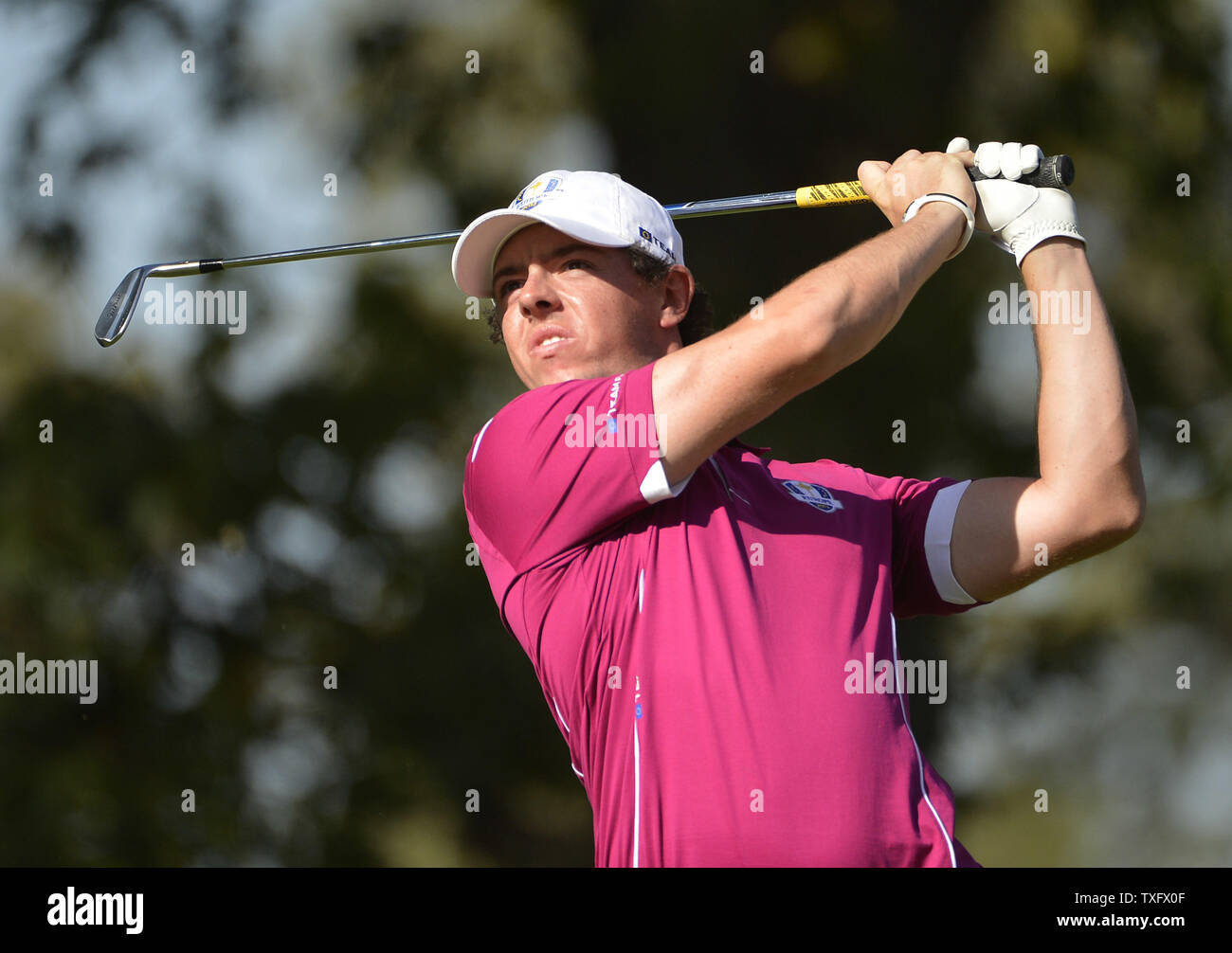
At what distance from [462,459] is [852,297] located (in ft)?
8.63

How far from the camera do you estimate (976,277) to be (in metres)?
3.98

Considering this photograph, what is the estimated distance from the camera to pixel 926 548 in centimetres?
194

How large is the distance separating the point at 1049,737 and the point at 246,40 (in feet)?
10.8

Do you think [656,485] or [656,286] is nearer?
[656,485]

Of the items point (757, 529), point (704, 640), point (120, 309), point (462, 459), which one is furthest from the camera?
point (462, 459)

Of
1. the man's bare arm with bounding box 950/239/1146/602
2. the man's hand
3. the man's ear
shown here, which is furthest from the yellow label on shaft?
the man's bare arm with bounding box 950/239/1146/602

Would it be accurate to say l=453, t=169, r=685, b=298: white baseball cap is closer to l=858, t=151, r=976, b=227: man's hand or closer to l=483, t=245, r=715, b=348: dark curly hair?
l=483, t=245, r=715, b=348: dark curly hair

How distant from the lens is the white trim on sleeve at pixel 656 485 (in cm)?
167

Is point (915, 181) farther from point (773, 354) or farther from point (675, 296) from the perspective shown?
point (773, 354)

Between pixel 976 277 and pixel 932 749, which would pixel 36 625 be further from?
pixel 976 277

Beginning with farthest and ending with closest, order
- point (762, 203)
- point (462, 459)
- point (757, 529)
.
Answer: point (462, 459) < point (762, 203) < point (757, 529)

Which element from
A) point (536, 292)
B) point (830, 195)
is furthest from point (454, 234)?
point (830, 195)

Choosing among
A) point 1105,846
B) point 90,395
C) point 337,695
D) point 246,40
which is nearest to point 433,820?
point 337,695

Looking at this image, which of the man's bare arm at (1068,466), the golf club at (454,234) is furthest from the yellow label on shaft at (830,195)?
the man's bare arm at (1068,466)
